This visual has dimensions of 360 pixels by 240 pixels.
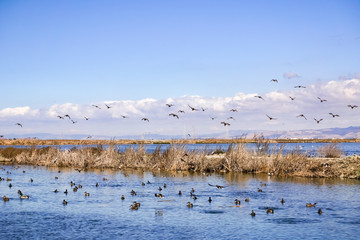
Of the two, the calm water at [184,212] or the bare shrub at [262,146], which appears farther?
the bare shrub at [262,146]

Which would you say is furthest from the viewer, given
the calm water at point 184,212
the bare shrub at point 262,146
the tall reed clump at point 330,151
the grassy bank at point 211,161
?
the tall reed clump at point 330,151

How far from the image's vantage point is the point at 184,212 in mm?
29422

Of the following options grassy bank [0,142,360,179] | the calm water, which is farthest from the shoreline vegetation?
the calm water

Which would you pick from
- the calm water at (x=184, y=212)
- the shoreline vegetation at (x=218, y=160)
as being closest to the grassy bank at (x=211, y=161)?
the shoreline vegetation at (x=218, y=160)

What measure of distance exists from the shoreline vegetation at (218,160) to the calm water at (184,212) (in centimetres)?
381

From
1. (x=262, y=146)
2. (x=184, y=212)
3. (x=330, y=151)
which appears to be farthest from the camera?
(x=330, y=151)

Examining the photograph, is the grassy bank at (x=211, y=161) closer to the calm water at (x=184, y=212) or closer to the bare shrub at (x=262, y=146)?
the bare shrub at (x=262, y=146)

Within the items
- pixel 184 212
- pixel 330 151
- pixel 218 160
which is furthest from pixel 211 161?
pixel 184 212

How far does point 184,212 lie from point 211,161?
28091 mm

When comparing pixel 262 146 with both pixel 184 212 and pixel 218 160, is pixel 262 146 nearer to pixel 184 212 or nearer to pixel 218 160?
pixel 218 160

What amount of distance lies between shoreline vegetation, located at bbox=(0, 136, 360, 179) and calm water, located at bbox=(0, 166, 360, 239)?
12.5 feet

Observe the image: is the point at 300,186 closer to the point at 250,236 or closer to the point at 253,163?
the point at 253,163

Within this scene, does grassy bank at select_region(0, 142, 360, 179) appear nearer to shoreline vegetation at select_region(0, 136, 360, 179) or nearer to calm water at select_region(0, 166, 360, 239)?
shoreline vegetation at select_region(0, 136, 360, 179)

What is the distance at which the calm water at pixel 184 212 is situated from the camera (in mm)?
23906
